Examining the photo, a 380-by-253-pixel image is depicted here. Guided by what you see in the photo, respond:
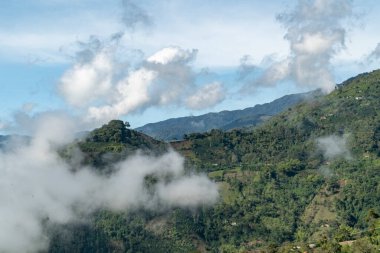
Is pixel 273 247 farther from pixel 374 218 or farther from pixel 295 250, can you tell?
pixel 374 218

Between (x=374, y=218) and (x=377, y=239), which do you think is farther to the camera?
(x=374, y=218)

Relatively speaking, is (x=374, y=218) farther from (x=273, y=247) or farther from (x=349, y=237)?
(x=273, y=247)

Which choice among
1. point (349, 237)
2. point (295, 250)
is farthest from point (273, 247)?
point (349, 237)

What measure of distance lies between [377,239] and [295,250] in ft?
75.3

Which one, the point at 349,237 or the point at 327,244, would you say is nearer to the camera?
the point at 327,244

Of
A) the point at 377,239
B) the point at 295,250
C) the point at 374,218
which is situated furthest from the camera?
the point at 374,218

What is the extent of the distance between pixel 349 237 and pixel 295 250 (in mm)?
23120

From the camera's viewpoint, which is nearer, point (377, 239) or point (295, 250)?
point (377, 239)

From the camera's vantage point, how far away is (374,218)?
602 feet

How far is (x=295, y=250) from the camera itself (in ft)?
565

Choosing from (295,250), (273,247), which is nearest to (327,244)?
(295,250)

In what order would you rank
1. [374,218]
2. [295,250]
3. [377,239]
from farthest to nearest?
[374,218]
[295,250]
[377,239]

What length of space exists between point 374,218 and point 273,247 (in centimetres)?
3056

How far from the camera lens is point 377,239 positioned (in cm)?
15988
